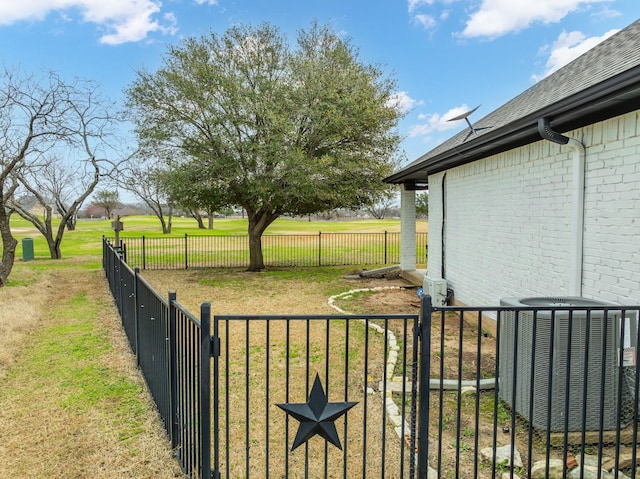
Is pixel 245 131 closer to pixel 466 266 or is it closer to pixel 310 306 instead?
pixel 310 306

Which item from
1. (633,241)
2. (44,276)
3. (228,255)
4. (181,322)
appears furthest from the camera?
(228,255)

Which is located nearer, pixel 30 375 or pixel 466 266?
pixel 30 375

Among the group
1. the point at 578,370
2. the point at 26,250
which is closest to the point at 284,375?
the point at 578,370

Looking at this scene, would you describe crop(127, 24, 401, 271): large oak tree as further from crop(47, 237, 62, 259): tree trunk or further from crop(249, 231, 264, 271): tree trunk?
crop(47, 237, 62, 259): tree trunk

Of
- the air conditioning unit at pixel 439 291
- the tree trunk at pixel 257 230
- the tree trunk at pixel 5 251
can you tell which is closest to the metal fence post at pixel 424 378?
the air conditioning unit at pixel 439 291

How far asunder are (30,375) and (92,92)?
9824 millimetres

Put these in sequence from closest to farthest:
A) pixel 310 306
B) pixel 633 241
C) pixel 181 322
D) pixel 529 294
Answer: pixel 181 322 < pixel 633 241 < pixel 529 294 < pixel 310 306

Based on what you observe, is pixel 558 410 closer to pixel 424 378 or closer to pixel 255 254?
pixel 424 378

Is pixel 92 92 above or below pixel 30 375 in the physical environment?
above

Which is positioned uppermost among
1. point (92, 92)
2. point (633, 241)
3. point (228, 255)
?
point (92, 92)

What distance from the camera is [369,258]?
1836 cm

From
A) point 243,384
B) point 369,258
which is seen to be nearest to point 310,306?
point 243,384

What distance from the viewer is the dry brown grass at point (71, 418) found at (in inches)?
112

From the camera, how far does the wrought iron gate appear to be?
221 centimetres
